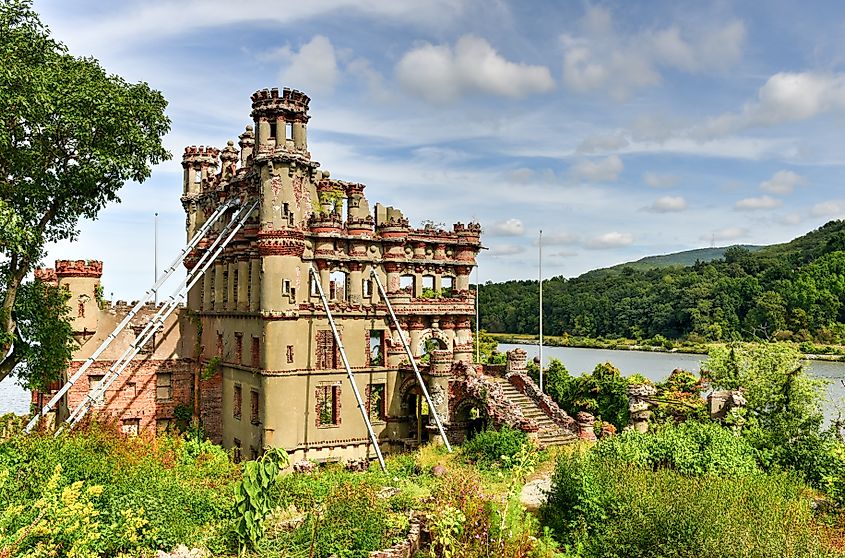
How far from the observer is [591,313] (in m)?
118

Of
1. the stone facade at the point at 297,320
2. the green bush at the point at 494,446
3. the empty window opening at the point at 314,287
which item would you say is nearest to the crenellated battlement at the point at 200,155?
the stone facade at the point at 297,320

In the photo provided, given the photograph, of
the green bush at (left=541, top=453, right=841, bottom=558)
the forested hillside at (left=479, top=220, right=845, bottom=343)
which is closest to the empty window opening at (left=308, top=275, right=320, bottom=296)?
the green bush at (left=541, top=453, right=841, bottom=558)

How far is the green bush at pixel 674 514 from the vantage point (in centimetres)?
1402

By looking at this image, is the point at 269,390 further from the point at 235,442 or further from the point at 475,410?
the point at 475,410

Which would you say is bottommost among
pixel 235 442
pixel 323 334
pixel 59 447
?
pixel 235 442

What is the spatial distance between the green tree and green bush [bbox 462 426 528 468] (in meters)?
16.0

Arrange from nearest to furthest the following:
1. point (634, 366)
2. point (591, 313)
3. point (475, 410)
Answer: point (475, 410) < point (634, 366) < point (591, 313)

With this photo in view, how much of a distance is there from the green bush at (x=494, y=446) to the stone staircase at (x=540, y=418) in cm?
218

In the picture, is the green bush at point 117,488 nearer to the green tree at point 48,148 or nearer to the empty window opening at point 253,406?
the green tree at point 48,148

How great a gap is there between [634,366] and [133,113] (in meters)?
67.2

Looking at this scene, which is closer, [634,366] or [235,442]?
[235,442]

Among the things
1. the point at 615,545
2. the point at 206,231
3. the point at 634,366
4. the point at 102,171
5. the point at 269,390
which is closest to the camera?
the point at 615,545

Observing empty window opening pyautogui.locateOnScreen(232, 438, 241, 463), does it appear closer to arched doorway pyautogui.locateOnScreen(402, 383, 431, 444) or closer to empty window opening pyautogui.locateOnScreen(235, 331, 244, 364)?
empty window opening pyautogui.locateOnScreen(235, 331, 244, 364)

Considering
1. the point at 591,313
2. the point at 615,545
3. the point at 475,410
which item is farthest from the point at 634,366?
the point at 615,545
